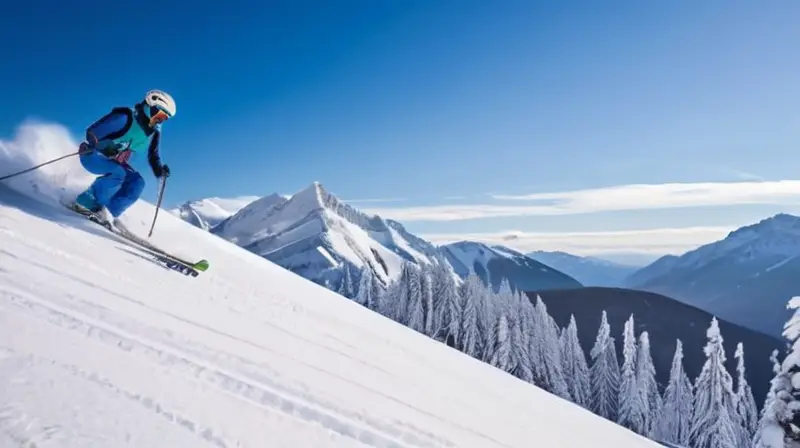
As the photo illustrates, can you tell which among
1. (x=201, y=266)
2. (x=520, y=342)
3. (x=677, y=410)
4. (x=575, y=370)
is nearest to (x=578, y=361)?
(x=575, y=370)

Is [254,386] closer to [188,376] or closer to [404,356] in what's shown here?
[188,376]

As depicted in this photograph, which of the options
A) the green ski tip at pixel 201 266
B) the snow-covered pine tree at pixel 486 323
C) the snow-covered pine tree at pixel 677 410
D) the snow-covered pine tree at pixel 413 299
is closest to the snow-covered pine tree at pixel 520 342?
the snow-covered pine tree at pixel 486 323

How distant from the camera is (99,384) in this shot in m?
3.63

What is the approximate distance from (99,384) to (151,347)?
3.62 feet

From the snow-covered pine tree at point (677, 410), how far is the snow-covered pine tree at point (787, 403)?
37504 millimetres

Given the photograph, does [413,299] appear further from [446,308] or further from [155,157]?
[155,157]

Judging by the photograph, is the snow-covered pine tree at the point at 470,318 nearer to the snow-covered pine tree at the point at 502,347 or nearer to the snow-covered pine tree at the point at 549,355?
the snow-covered pine tree at the point at 502,347

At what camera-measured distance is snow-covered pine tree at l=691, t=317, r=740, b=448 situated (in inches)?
1380

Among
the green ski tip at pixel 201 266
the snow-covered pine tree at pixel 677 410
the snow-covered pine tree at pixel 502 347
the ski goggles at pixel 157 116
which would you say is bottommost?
the snow-covered pine tree at pixel 677 410

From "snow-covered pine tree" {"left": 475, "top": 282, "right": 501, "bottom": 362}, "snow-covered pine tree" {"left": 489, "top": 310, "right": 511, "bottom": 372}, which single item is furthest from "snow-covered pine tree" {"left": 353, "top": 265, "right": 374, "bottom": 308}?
"snow-covered pine tree" {"left": 489, "top": 310, "right": 511, "bottom": 372}

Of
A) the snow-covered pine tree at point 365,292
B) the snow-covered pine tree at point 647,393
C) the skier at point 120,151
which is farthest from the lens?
the snow-covered pine tree at point 365,292

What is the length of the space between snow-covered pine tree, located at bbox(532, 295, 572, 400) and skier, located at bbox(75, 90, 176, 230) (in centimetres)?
4299

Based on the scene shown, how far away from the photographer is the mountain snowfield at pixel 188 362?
3406 mm

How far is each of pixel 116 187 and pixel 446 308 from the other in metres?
43.4
